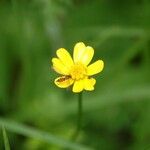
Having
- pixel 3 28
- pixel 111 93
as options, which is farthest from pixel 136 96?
pixel 3 28

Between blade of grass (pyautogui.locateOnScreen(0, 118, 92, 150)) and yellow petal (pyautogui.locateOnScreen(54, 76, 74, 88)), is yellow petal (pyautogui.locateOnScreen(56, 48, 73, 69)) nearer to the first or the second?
yellow petal (pyautogui.locateOnScreen(54, 76, 74, 88))

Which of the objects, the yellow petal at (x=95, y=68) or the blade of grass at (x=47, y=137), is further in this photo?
the blade of grass at (x=47, y=137)

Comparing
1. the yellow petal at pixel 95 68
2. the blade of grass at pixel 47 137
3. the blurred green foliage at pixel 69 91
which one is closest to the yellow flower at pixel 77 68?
the yellow petal at pixel 95 68

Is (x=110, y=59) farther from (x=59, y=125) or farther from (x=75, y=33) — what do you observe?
(x=59, y=125)

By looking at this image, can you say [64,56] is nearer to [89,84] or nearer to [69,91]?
[89,84]

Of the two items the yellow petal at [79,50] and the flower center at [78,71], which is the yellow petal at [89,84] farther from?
the yellow petal at [79,50]

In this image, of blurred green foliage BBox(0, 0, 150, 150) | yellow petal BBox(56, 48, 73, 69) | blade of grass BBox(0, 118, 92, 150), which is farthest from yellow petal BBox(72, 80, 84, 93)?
blurred green foliage BBox(0, 0, 150, 150)
